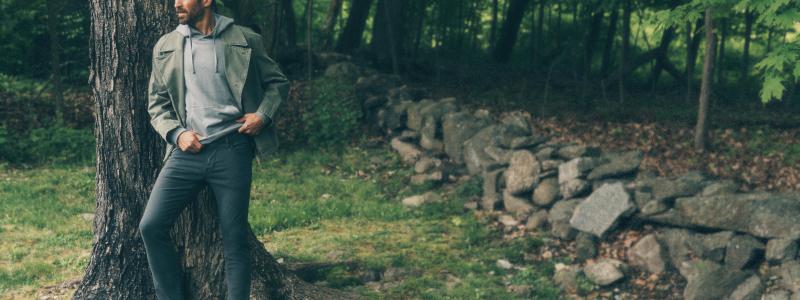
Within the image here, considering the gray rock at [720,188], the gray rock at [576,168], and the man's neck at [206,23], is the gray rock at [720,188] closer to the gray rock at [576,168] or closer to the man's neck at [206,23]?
the gray rock at [576,168]

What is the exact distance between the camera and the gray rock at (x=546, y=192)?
8.38 m

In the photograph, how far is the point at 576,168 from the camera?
8.15 metres

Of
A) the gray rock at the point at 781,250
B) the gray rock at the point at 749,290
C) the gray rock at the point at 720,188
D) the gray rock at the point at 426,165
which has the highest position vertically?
the gray rock at the point at 720,188

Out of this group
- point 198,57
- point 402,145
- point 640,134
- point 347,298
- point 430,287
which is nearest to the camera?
point 198,57

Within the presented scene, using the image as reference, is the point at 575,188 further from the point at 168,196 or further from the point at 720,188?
the point at 168,196

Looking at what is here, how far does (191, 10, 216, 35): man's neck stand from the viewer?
14.4ft

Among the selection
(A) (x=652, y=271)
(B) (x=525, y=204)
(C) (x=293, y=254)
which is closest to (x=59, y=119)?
(C) (x=293, y=254)

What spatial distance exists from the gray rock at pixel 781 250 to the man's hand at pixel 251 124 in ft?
13.5

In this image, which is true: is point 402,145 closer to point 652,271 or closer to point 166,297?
point 652,271

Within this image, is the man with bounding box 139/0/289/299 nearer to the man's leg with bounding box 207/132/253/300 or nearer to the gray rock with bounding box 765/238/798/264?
the man's leg with bounding box 207/132/253/300

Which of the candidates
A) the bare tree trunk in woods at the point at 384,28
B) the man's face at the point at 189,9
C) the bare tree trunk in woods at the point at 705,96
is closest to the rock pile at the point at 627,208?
the bare tree trunk in woods at the point at 705,96

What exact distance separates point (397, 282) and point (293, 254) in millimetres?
1100

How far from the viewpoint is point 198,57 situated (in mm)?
4375

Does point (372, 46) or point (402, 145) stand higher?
point (372, 46)
